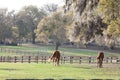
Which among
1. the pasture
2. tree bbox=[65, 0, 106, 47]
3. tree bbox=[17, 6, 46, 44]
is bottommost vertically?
the pasture

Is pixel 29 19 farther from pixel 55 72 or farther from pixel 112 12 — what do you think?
pixel 112 12

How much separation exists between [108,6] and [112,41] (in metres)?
9.05

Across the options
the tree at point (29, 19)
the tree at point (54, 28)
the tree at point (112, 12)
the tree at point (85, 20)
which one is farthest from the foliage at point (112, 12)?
the tree at point (29, 19)

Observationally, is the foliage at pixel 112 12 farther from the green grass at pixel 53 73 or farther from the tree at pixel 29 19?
the tree at pixel 29 19

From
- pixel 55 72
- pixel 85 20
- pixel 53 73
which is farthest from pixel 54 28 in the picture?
pixel 53 73

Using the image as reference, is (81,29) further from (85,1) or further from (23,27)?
(23,27)

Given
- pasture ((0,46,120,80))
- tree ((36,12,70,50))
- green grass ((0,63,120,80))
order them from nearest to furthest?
green grass ((0,63,120,80)) < pasture ((0,46,120,80)) < tree ((36,12,70,50))

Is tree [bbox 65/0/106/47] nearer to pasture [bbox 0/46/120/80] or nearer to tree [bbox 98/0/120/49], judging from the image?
pasture [bbox 0/46/120/80]

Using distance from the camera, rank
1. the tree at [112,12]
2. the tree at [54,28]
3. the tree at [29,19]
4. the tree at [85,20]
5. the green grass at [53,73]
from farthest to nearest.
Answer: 1. the tree at [29,19]
2. the tree at [54,28]
3. the tree at [85,20]
4. the tree at [112,12]
5. the green grass at [53,73]

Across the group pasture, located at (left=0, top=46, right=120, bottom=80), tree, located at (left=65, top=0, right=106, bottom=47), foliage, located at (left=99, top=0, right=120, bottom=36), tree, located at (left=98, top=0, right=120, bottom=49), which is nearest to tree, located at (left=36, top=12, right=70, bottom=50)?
tree, located at (left=65, top=0, right=106, bottom=47)

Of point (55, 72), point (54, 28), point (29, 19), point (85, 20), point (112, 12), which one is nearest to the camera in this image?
point (112, 12)

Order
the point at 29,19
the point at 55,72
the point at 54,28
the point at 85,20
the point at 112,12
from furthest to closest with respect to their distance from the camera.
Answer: the point at 29,19
the point at 54,28
the point at 85,20
the point at 55,72
the point at 112,12

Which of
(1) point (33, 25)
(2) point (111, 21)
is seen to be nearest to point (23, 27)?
(1) point (33, 25)

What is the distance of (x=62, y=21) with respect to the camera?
3524 inches
